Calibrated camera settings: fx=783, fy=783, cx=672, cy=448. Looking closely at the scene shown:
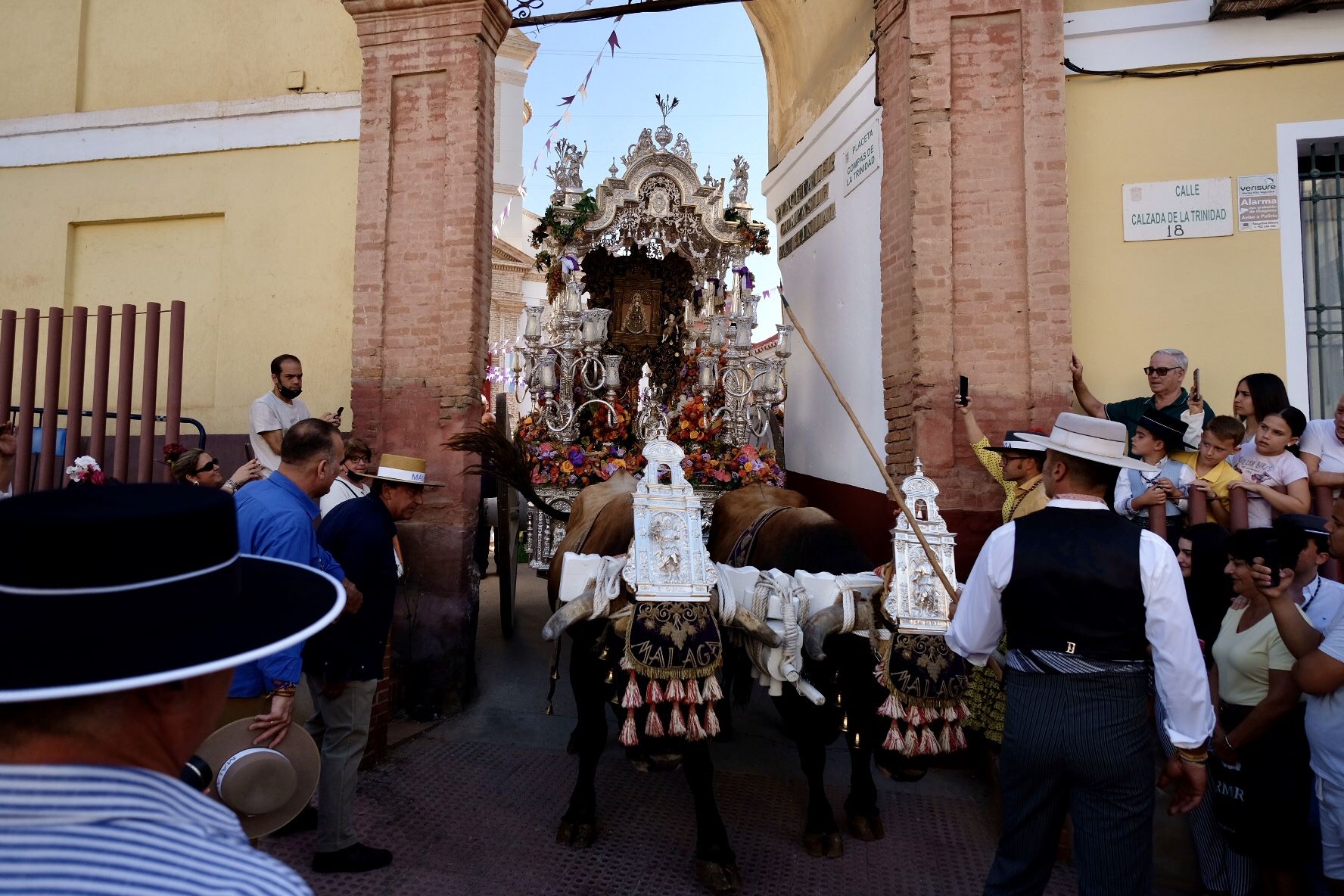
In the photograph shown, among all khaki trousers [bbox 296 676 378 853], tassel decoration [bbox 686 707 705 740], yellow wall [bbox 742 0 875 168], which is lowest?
khaki trousers [bbox 296 676 378 853]

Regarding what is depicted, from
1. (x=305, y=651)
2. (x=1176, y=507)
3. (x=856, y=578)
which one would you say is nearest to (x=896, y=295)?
(x=1176, y=507)

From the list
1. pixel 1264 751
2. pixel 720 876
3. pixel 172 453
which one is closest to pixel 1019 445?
pixel 1264 751

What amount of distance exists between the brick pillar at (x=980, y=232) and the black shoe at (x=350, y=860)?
12.6 ft

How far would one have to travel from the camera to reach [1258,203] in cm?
528

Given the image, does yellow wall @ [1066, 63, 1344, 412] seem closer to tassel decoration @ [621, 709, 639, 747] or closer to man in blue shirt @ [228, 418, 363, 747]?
tassel decoration @ [621, 709, 639, 747]

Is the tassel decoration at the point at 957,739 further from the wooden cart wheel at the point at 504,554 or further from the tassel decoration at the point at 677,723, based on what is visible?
the wooden cart wheel at the point at 504,554

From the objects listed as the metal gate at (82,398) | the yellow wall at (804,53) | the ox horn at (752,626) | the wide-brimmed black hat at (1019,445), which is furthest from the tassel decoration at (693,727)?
the yellow wall at (804,53)

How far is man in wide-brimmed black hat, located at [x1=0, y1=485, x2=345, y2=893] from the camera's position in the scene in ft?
2.65

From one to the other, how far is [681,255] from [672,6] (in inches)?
125

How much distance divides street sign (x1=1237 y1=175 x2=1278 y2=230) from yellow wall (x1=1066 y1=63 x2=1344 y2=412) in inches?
2.2

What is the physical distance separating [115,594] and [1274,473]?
16.4ft

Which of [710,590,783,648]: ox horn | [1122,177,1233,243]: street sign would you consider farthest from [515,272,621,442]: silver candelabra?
[710,590,783,648]: ox horn

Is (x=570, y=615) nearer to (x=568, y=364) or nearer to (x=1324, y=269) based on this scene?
(x=568, y=364)

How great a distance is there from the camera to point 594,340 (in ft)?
27.7
